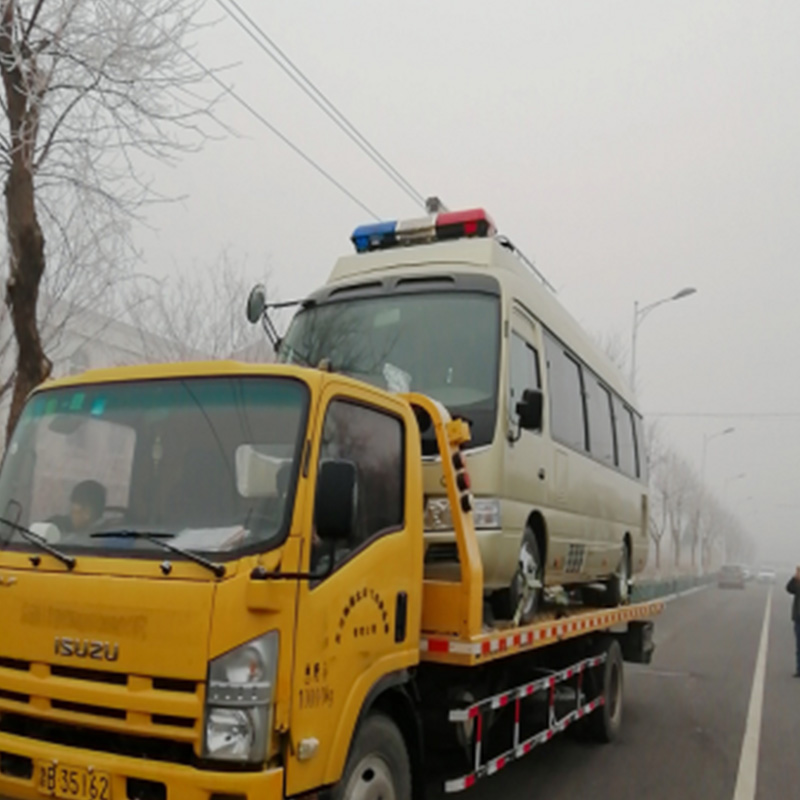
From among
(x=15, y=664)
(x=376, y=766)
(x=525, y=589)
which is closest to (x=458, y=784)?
(x=376, y=766)

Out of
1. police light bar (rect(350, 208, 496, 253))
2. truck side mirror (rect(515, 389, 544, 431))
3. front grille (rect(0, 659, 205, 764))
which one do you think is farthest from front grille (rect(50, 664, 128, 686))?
police light bar (rect(350, 208, 496, 253))

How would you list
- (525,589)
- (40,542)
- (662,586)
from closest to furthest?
(40,542), (525,589), (662,586)

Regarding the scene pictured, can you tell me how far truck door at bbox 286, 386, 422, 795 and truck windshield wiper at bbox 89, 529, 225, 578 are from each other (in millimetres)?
353

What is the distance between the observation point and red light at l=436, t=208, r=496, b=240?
21.7 ft

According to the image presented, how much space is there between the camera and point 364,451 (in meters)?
4.10

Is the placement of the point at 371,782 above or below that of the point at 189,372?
below

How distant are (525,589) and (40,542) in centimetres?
352

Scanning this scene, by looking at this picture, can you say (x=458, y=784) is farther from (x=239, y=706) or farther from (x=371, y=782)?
(x=239, y=706)

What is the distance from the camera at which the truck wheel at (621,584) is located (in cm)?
949

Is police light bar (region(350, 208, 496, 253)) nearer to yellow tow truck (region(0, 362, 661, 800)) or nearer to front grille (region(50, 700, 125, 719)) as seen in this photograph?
yellow tow truck (region(0, 362, 661, 800))

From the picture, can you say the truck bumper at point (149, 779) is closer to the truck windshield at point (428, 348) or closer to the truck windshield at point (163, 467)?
the truck windshield at point (163, 467)

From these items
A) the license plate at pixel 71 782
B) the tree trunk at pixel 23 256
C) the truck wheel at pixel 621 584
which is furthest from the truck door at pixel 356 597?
the truck wheel at pixel 621 584

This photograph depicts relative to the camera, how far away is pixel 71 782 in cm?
324

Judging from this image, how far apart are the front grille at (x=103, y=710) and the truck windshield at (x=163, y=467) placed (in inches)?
19.0
